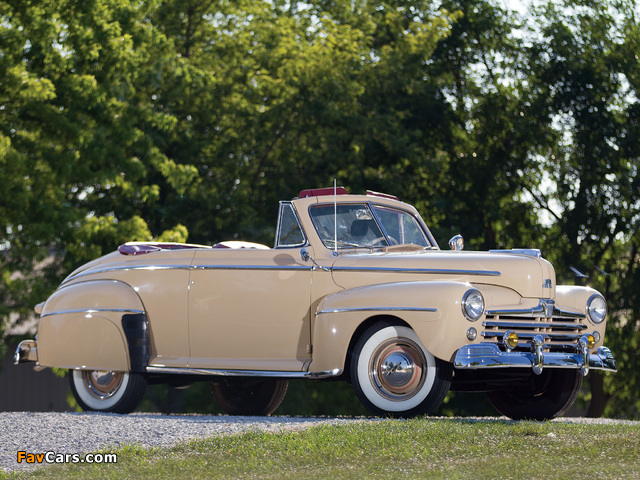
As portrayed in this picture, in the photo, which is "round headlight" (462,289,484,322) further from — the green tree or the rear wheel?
the green tree

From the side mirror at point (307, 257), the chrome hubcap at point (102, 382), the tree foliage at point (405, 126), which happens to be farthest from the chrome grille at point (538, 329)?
the tree foliage at point (405, 126)

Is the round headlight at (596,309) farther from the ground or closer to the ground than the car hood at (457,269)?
closer to the ground

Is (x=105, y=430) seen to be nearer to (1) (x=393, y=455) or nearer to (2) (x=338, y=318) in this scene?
(2) (x=338, y=318)

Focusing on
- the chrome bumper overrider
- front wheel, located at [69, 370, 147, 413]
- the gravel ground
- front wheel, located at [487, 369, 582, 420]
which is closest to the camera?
the gravel ground

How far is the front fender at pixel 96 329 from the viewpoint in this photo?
10117 mm

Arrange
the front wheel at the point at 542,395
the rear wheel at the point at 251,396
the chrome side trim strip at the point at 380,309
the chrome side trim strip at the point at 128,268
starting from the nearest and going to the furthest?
the chrome side trim strip at the point at 380,309, the front wheel at the point at 542,395, the chrome side trim strip at the point at 128,268, the rear wheel at the point at 251,396

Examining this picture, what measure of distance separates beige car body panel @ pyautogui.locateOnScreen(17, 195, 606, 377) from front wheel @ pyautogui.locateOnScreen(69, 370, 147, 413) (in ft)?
0.77

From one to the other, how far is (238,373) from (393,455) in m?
2.69

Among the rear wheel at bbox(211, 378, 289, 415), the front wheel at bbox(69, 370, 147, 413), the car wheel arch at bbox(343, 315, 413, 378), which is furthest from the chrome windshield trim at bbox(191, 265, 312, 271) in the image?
the rear wheel at bbox(211, 378, 289, 415)

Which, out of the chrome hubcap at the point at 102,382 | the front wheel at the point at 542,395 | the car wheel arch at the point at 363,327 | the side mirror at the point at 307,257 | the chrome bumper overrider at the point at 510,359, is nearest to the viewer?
the chrome bumper overrider at the point at 510,359

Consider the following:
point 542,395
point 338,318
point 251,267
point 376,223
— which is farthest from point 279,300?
point 542,395

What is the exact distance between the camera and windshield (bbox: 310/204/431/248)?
981cm

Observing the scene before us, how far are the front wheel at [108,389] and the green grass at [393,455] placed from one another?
2.60m

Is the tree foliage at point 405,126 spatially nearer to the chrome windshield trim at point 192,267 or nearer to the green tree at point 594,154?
the green tree at point 594,154
